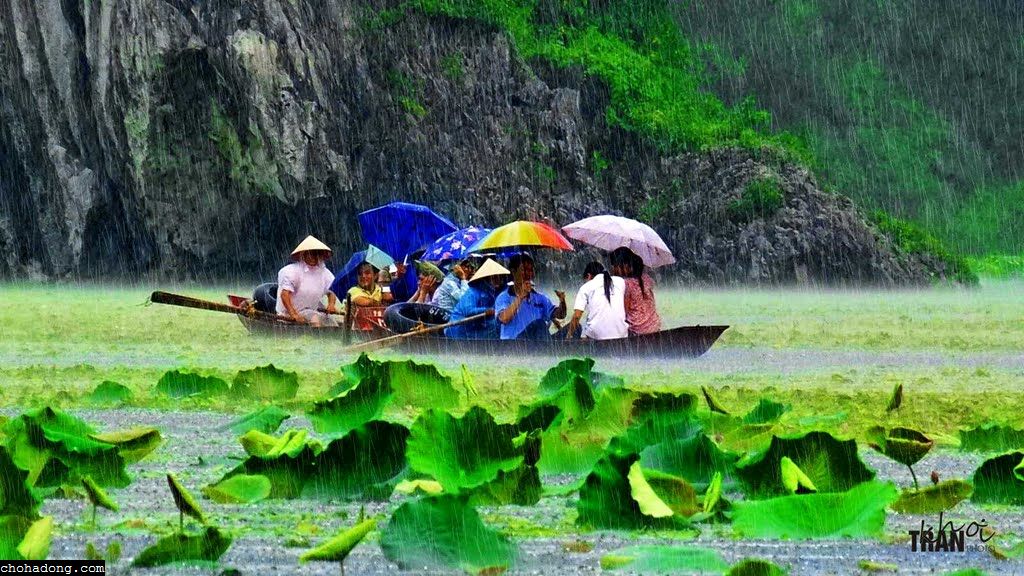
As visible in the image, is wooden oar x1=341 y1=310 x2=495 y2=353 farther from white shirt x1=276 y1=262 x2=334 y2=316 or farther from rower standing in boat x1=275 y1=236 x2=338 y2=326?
white shirt x1=276 y1=262 x2=334 y2=316

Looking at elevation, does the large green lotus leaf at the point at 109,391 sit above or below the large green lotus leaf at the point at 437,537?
above

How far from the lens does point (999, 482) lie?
3.85m

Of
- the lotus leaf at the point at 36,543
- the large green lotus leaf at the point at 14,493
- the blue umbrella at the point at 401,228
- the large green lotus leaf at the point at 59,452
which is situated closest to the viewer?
the lotus leaf at the point at 36,543

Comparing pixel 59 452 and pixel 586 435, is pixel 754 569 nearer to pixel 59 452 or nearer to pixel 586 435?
pixel 586 435

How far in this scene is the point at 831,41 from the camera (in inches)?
2094

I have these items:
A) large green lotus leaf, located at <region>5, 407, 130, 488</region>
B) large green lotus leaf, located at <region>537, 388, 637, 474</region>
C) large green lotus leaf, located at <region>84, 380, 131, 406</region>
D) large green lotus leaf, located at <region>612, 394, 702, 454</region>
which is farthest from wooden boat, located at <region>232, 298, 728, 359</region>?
large green lotus leaf, located at <region>5, 407, 130, 488</region>

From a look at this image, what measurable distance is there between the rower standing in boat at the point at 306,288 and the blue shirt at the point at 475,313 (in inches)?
82.3

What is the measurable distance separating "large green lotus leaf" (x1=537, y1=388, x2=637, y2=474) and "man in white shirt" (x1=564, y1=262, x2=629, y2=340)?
21.2ft

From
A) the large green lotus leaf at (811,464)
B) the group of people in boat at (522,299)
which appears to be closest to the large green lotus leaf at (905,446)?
the large green lotus leaf at (811,464)

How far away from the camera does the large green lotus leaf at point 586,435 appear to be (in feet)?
14.1

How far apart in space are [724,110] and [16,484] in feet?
121

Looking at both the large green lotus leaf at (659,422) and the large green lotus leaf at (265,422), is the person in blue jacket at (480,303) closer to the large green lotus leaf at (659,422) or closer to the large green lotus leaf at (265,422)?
the large green lotus leaf at (265,422)

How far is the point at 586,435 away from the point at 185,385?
9.46 ft

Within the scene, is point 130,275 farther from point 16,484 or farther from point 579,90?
point 16,484
